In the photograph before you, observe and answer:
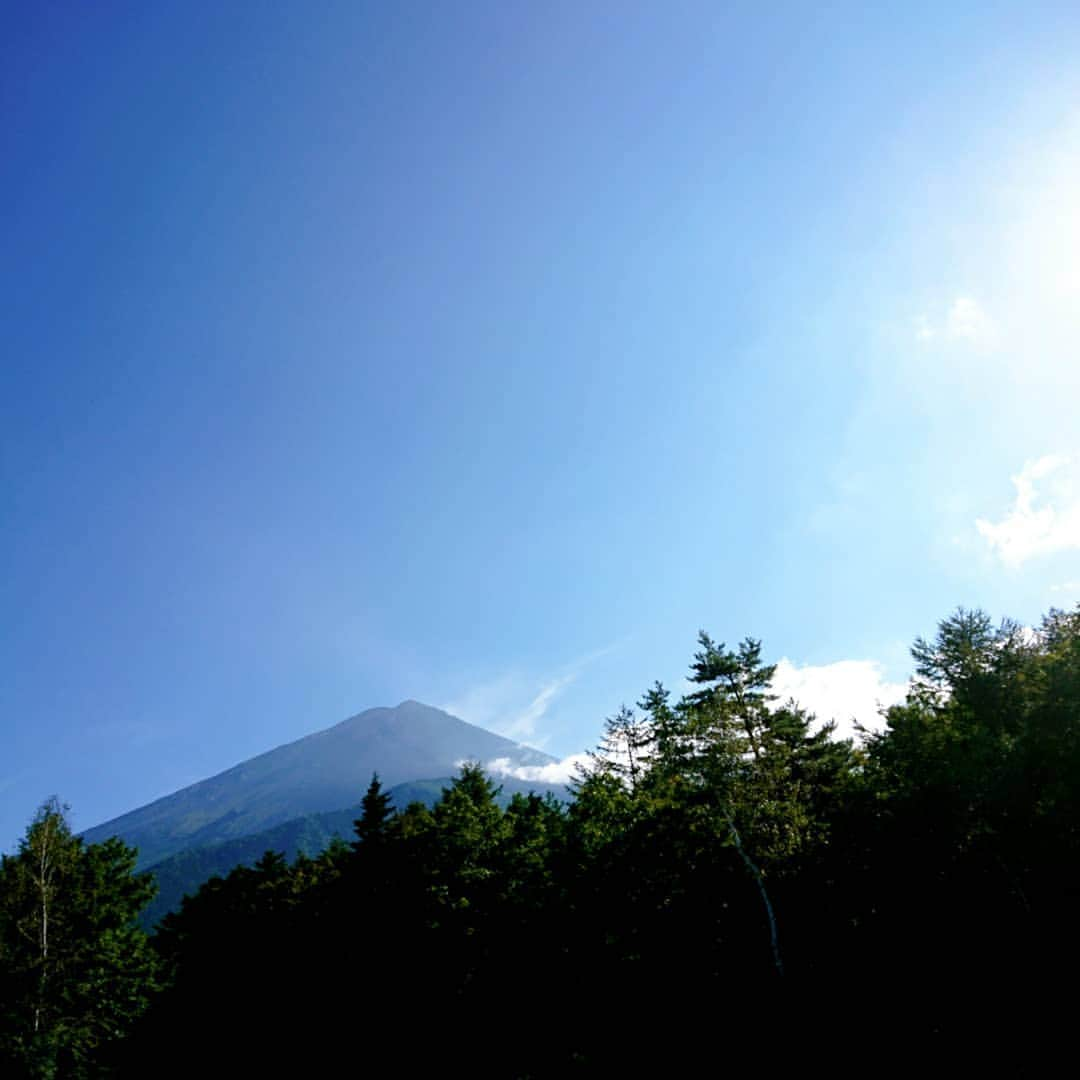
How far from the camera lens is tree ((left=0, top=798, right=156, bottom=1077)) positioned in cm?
2764

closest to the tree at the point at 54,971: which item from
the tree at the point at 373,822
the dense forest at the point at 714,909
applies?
the dense forest at the point at 714,909

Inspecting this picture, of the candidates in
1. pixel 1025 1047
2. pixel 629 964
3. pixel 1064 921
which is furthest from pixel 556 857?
pixel 1064 921

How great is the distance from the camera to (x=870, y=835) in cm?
3091

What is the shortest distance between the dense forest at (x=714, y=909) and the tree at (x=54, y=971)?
133mm

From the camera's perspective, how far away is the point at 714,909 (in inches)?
1206

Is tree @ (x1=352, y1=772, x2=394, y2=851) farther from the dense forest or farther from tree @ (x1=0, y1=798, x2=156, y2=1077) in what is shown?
tree @ (x1=0, y1=798, x2=156, y2=1077)

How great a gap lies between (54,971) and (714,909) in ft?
109

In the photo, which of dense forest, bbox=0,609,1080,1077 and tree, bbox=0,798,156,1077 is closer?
dense forest, bbox=0,609,1080,1077

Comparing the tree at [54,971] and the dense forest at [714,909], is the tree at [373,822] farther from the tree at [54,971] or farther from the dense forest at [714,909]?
the tree at [54,971]

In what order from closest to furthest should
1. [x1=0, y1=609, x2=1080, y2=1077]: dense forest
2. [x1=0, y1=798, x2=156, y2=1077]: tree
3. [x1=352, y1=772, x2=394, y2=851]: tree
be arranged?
1. [x1=0, y1=609, x2=1080, y2=1077]: dense forest
2. [x1=0, y1=798, x2=156, y2=1077]: tree
3. [x1=352, y1=772, x2=394, y2=851]: tree

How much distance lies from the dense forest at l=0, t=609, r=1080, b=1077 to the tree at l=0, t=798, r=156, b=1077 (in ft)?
0.44

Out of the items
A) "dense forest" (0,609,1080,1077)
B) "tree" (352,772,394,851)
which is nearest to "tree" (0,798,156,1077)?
"dense forest" (0,609,1080,1077)

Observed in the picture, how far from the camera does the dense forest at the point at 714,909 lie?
25109 mm

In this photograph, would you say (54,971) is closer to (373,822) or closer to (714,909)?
(373,822)
